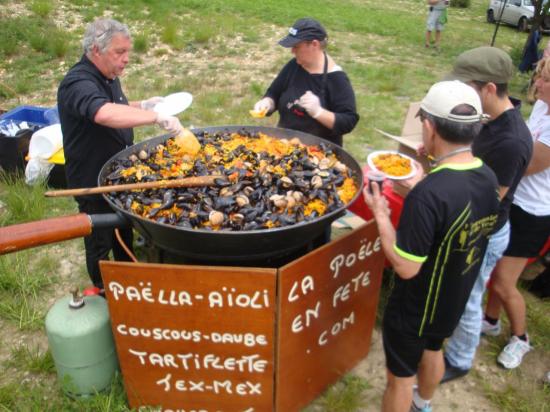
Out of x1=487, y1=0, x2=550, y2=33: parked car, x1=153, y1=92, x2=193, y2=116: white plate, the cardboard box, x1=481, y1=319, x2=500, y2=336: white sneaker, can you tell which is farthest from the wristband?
x1=487, y1=0, x2=550, y2=33: parked car

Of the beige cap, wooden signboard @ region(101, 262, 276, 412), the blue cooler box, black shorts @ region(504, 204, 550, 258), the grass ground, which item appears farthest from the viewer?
the blue cooler box

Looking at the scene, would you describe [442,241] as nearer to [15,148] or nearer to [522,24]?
[15,148]

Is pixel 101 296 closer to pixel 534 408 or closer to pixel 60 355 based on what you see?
pixel 60 355

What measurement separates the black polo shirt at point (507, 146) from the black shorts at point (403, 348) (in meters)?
1.05

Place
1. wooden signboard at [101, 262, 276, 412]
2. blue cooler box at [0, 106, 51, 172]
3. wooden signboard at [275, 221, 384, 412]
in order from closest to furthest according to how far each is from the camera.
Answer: wooden signboard at [101, 262, 276, 412] → wooden signboard at [275, 221, 384, 412] → blue cooler box at [0, 106, 51, 172]

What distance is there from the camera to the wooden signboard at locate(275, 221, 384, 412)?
2568mm

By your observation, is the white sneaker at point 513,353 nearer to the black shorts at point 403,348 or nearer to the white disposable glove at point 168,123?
the black shorts at point 403,348

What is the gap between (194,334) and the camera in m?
2.62

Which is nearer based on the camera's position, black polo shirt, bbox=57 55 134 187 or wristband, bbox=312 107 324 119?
black polo shirt, bbox=57 55 134 187

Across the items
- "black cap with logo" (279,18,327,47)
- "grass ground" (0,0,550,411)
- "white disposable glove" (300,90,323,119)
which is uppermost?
"black cap with logo" (279,18,327,47)

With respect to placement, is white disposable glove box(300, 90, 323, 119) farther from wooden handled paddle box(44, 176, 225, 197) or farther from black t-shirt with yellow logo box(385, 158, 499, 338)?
black t-shirt with yellow logo box(385, 158, 499, 338)

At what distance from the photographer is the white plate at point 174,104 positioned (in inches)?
140

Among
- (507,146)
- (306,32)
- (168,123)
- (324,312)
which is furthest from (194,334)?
(306,32)

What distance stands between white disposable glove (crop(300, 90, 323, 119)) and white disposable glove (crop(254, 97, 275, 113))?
21.7 inches
